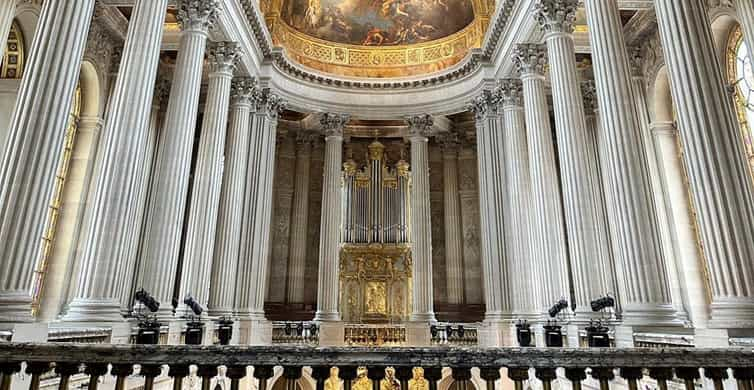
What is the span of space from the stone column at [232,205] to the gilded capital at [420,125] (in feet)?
22.6

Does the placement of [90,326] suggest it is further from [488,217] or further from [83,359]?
[488,217]

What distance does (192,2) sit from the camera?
12.5 meters

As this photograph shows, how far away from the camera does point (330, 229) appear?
1864 cm

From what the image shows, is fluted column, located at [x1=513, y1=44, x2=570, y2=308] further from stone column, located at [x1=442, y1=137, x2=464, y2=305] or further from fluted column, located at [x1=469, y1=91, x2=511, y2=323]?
stone column, located at [x1=442, y1=137, x2=464, y2=305]

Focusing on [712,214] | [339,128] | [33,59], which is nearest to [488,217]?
[339,128]

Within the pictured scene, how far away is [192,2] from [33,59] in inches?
245

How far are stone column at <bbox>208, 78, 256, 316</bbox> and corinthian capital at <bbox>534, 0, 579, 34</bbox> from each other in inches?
410

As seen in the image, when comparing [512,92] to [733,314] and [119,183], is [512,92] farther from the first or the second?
[119,183]

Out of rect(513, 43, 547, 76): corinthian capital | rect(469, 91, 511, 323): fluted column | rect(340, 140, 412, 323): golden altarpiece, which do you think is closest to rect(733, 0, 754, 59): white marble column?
rect(513, 43, 547, 76): corinthian capital

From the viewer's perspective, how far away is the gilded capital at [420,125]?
19.9 metres

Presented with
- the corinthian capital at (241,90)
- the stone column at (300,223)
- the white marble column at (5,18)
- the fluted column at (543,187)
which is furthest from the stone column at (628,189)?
the stone column at (300,223)

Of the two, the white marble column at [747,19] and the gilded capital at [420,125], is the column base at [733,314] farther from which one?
the gilded capital at [420,125]

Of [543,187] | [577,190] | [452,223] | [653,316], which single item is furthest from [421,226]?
[653,316]

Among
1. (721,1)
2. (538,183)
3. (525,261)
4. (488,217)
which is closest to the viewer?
(721,1)
